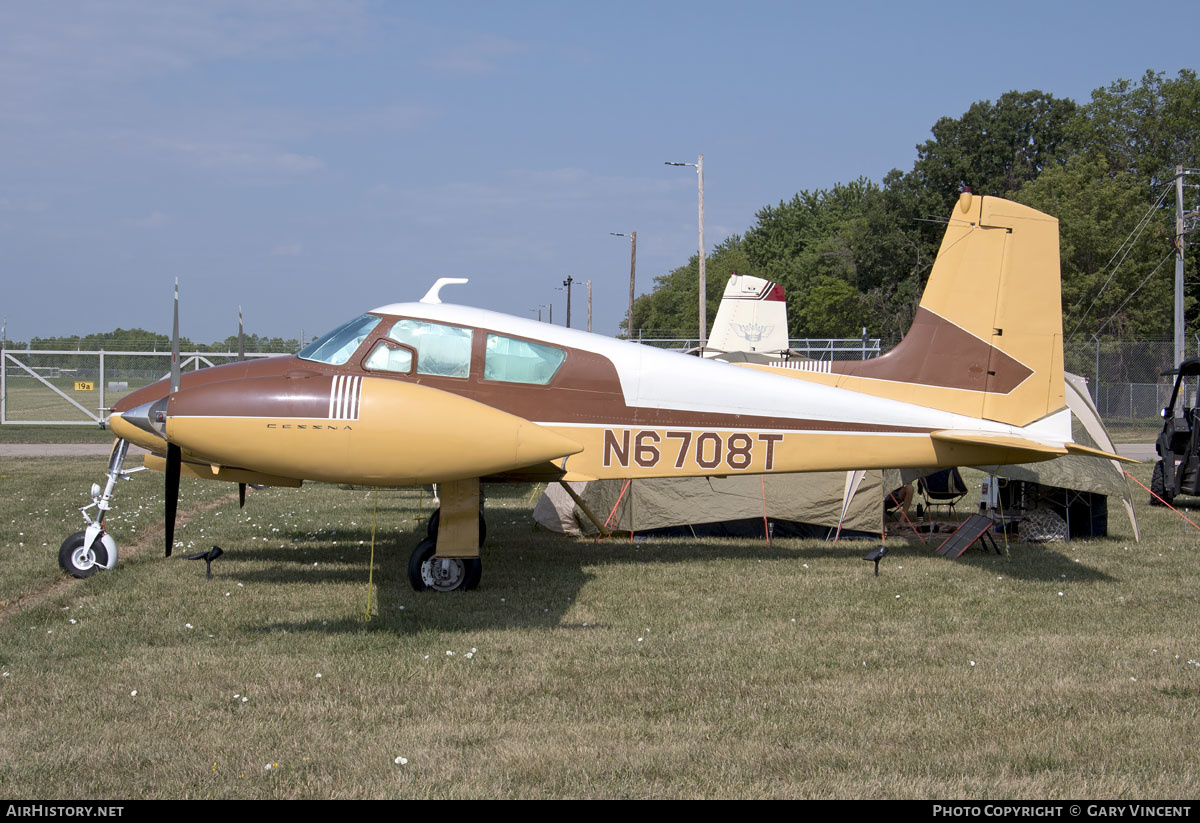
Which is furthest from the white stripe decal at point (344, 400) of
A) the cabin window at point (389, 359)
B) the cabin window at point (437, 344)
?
the cabin window at point (437, 344)

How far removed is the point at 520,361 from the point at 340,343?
162 centimetres

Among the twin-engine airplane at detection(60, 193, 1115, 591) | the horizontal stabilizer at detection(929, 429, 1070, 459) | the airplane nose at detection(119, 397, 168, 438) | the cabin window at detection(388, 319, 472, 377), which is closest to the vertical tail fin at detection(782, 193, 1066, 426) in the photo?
the twin-engine airplane at detection(60, 193, 1115, 591)

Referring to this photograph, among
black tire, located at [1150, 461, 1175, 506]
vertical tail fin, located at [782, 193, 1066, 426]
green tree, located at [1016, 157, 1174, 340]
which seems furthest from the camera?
green tree, located at [1016, 157, 1174, 340]

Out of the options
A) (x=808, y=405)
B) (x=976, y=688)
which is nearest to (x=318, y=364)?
(x=808, y=405)

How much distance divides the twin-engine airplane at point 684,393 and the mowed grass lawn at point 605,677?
0.99m

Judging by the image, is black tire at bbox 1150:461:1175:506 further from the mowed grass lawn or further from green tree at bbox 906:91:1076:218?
green tree at bbox 906:91:1076:218

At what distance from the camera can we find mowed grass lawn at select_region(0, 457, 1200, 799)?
4.27 m

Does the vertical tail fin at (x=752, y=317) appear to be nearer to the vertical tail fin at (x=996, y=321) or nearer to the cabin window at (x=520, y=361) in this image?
the vertical tail fin at (x=996, y=321)

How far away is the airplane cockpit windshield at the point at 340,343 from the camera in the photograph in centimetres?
833

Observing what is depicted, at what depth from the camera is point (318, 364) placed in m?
8.27

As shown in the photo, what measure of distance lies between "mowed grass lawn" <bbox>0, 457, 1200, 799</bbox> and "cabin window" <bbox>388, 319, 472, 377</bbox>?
1.98 m

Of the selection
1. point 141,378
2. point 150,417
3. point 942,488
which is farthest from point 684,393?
point 141,378
